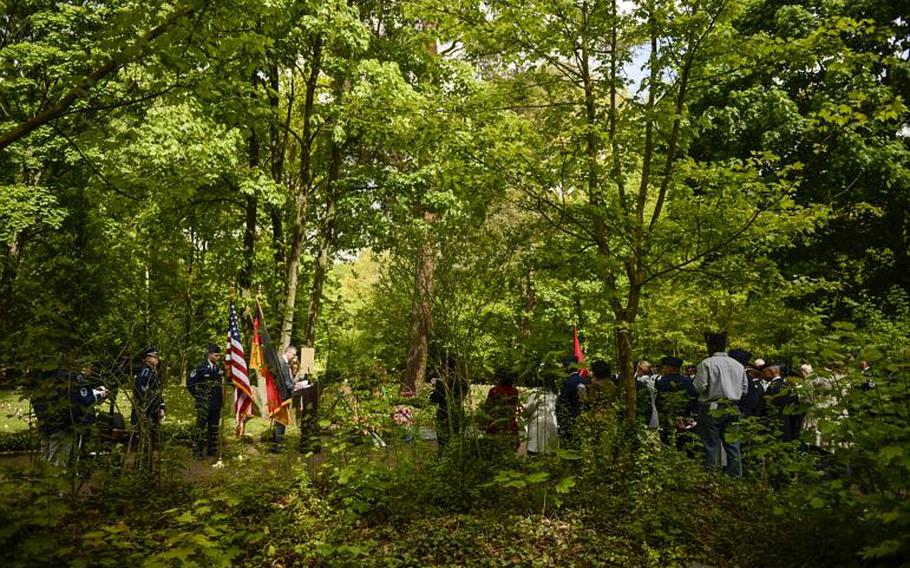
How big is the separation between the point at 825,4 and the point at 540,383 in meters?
13.9

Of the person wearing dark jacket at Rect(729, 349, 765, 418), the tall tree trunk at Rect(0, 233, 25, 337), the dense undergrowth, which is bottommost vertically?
the dense undergrowth

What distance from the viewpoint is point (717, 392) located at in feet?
28.0

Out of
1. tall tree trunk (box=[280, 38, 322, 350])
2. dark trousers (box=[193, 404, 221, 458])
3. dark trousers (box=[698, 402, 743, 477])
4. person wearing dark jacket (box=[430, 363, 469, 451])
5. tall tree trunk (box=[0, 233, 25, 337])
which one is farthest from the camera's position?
tall tree trunk (box=[0, 233, 25, 337])

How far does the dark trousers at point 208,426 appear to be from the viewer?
10149mm

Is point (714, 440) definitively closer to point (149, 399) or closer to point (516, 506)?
point (516, 506)

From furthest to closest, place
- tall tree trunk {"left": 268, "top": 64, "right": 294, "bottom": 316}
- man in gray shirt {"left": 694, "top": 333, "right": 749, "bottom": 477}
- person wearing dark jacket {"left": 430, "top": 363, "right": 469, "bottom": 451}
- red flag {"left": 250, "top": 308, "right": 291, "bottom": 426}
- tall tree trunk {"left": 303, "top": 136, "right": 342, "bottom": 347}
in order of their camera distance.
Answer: tall tree trunk {"left": 268, "top": 64, "right": 294, "bottom": 316} → tall tree trunk {"left": 303, "top": 136, "right": 342, "bottom": 347} → red flag {"left": 250, "top": 308, "right": 291, "bottom": 426} → man in gray shirt {"left": 694, "top": 333, "right": 749, "bottom": 477} → person wearing dark jacket {"left": 430, "top": 363, "right": 469, "bottom": 451}

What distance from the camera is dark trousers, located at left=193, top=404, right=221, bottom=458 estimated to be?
1015cm

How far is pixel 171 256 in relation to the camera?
1120cm

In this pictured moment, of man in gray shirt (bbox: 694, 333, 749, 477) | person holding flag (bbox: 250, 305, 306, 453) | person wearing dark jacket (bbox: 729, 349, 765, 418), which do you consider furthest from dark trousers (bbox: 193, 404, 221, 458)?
person wearing dark jacket (bbox: 729, 349, 765, 418)

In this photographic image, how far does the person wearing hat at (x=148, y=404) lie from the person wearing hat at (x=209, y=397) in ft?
4.91

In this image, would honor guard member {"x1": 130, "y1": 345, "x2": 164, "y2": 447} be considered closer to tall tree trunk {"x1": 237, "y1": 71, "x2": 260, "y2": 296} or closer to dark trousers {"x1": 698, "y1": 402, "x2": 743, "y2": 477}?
tall tree trunk {"x1": 237, "y1": 71, "x2": 260, "y2": 296}

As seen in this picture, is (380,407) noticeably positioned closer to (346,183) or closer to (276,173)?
(346,183)

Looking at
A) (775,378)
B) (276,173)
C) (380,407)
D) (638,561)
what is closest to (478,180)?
(380,407)

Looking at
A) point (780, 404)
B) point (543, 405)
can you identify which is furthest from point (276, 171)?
point (780, 404)
